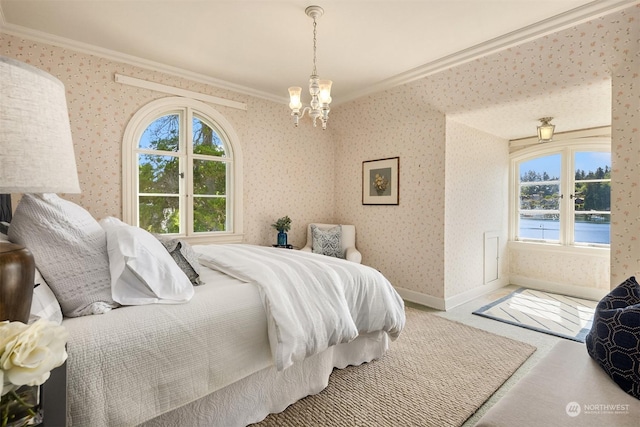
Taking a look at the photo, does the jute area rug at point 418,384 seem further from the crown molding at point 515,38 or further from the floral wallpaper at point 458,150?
the crown molding at point 515,38

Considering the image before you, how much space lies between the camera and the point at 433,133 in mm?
3695

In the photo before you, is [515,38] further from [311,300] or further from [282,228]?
[282,228]

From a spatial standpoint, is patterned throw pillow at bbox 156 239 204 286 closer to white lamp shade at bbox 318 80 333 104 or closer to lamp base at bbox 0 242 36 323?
lamp base at bbox 0 242 36 323

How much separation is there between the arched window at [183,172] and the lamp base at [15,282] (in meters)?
2.66

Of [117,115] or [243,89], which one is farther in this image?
[243,89]

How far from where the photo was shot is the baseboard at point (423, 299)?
143 inches

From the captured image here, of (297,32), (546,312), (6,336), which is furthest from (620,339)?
(297,32)

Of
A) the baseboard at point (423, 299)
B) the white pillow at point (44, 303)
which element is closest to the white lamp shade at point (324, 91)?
the white pillow at point (44, 303)

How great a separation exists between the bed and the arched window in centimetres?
152

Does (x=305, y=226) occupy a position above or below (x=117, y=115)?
below

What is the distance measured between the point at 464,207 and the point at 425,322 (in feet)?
5.12

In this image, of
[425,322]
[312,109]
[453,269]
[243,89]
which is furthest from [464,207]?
[243,89]

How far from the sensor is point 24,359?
563 millimetres

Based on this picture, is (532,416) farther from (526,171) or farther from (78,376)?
(526,171)
